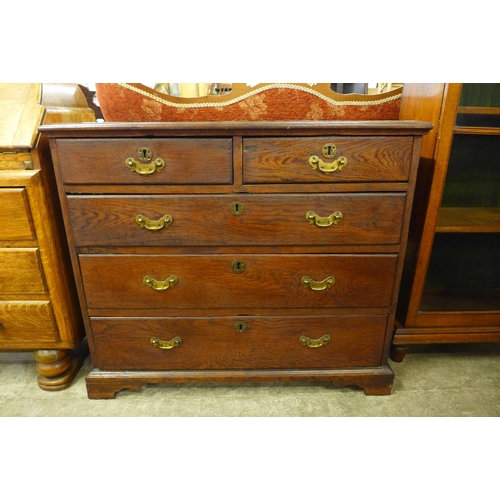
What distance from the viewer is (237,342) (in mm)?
1212

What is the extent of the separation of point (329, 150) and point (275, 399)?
902 millimetres

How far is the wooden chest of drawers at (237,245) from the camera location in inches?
39.0

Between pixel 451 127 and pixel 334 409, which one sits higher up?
pixel 451 127

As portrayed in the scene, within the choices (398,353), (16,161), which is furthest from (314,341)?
(16,161)

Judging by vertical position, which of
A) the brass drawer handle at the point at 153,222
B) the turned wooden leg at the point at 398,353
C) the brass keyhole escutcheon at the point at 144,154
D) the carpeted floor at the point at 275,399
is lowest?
the carpeted floor at the point at 275,399

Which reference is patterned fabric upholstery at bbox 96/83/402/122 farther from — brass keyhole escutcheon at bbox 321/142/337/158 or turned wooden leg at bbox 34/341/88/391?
turned wooden leg at bbox 34/341/88/391

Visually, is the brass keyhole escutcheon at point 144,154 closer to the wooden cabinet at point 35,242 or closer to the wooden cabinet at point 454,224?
the wooden cabinet at point 35,242

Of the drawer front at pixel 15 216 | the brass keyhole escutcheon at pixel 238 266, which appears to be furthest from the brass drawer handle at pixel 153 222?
the drawer front at pixel 15 216

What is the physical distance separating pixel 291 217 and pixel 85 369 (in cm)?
108

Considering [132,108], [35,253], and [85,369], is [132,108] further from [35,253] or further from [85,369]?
[85,369]

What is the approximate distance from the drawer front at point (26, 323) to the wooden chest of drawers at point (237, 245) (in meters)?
0.16

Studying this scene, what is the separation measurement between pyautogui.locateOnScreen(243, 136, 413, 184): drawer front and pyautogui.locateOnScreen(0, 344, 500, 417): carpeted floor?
804mm

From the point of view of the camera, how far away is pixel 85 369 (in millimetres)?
1433

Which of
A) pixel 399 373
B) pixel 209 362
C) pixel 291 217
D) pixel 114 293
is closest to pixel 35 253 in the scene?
pixel 114 293
